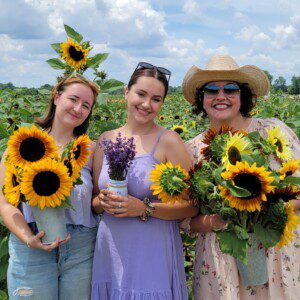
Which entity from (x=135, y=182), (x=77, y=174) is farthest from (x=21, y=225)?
(x=135, y=182)

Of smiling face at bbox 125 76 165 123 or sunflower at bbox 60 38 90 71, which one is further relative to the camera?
sunflower at bbox 60 38 90 71

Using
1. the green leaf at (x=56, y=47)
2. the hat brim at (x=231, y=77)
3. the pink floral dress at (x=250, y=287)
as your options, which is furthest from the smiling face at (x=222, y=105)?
the green leaf at (x=56, y=47)

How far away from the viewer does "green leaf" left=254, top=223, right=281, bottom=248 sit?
6.07 feet

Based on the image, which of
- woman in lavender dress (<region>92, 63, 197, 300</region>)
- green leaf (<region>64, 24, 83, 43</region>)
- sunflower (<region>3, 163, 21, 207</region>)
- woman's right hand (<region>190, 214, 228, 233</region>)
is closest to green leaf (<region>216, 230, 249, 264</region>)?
woman's right hand (<region>190, 214, 228, 233</region>)

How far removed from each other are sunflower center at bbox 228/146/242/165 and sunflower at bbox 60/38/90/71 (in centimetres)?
159

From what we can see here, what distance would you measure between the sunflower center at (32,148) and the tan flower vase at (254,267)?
1.00 meters

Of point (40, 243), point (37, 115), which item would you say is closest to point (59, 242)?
point (40, 243)

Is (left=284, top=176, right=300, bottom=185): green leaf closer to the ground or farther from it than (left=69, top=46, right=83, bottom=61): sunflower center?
closer to the ground

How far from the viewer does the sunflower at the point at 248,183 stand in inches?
64.1

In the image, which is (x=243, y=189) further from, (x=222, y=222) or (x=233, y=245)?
(x=222, y=222)

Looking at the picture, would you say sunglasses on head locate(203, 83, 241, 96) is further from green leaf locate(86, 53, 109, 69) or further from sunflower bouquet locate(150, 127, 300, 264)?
green leaf locate(86, 53, 109, 69)

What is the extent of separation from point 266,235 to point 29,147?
1099 millimetres

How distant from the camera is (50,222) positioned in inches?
77.1

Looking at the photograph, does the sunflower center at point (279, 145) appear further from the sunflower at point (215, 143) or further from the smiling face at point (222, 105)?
the smiling face at point (222, 105)
